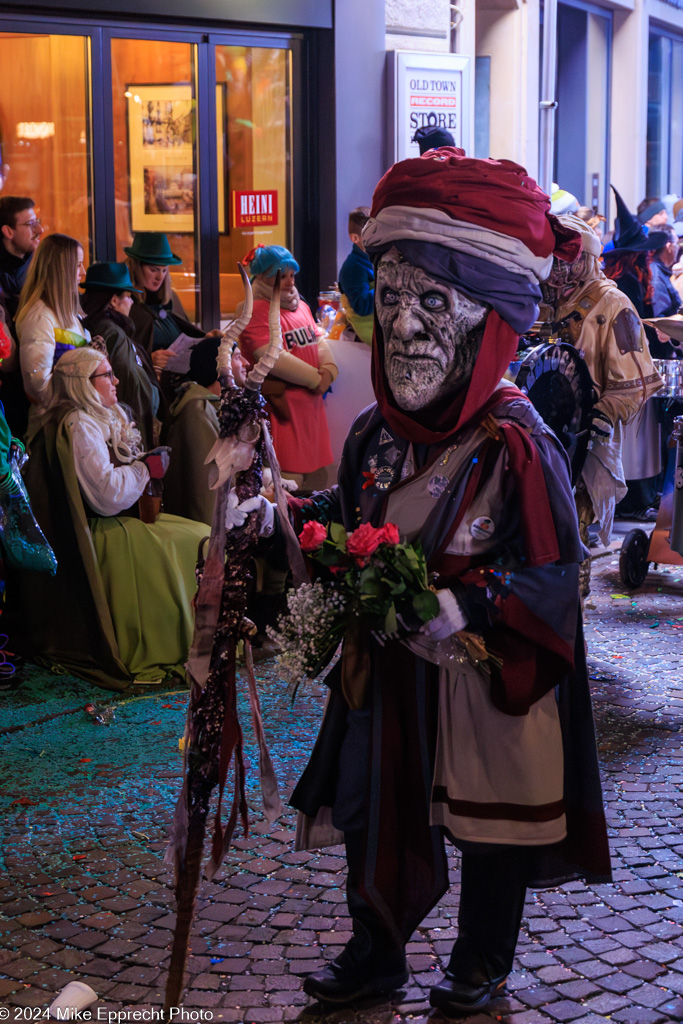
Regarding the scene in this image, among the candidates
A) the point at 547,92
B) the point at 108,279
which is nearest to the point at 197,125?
the point at 108,279

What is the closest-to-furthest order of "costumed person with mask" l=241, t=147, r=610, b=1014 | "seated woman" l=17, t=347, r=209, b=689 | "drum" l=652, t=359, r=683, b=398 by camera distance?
1. "costumed person with mask" l=241, t=147, r=610, b=1014
2. "seated woman" l=17, t=347, r=209, b=689
3. "drum" l=652, t=359, r=683, b=398

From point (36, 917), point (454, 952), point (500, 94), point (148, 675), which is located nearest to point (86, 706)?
point (148, 675)

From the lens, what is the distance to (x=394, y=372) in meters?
3.00

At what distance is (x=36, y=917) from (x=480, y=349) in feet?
6.99

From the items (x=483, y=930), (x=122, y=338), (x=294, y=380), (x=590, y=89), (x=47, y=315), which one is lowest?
(x=483, y=930)

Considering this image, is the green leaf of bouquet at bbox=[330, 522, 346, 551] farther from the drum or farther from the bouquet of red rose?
the drum

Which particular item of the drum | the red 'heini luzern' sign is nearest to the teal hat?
the red 'heini luzern' sign

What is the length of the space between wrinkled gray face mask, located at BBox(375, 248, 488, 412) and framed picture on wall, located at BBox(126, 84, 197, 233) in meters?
6.30

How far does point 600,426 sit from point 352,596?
331 cm

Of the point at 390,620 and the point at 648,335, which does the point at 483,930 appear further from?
the point at 648,335

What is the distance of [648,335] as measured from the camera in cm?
934

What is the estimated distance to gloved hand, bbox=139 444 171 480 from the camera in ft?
19.2

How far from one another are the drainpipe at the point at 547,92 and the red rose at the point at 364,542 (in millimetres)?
11302

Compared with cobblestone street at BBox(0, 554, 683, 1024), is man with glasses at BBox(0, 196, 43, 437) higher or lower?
higher
